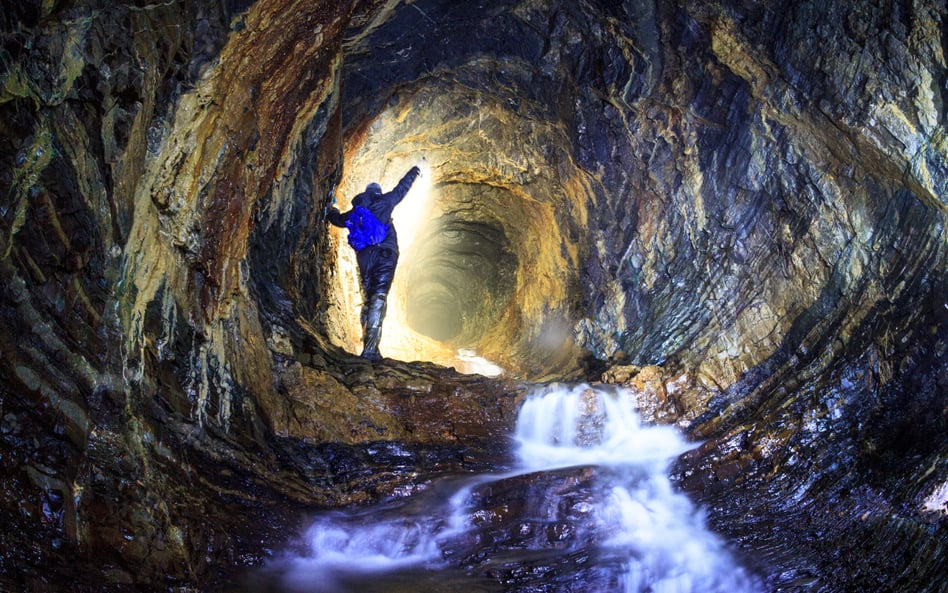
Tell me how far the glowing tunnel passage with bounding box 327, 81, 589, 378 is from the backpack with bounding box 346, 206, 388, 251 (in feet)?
2.24

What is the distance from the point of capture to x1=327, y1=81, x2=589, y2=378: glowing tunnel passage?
7.82 meters

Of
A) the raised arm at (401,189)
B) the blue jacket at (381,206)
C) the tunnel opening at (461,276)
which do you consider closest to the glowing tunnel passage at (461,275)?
the tunnel opening at (461,276)

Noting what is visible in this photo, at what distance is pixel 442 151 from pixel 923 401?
6.04m

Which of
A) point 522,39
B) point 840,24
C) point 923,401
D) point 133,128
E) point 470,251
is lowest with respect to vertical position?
point 923,401

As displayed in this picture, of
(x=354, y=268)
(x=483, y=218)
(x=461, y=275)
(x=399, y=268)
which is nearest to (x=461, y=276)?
(x=461, y=275)

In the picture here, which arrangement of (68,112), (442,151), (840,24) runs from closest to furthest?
(68,112) < (840,24) < (442,151)

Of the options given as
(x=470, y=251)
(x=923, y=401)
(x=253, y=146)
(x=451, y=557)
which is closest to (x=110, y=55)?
(x=253, y=146)

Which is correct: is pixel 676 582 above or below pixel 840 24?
below

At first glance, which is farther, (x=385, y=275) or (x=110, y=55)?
(x=385, y=275)

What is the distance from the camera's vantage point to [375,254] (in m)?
7.34

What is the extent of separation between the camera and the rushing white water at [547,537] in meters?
4.02

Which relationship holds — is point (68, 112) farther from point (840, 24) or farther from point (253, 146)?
point (840, 24)

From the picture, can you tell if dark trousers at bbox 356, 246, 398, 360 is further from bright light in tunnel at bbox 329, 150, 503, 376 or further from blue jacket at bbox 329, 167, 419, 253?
bright light in tunnel at bbox 329, 150, 503, 376

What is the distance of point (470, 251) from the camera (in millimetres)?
11180
